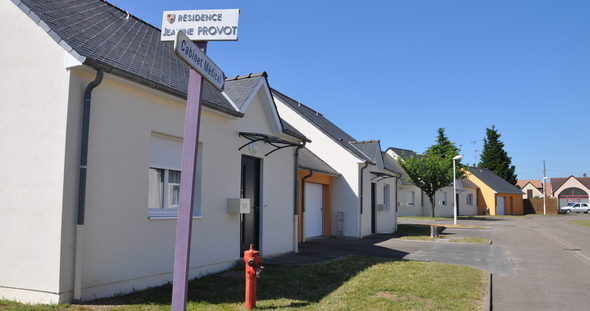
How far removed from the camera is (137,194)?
23.5 feet

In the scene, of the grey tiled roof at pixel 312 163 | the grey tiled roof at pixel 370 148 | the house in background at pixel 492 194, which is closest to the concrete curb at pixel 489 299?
the grey tiled roof at pixel 312 163

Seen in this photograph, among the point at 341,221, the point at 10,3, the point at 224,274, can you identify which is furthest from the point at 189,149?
the point at 341,221

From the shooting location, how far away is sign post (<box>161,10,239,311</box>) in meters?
3.45

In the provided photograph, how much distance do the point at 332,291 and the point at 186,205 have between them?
194 inches

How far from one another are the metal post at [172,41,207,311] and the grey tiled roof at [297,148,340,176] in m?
11.6

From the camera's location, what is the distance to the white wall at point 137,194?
21.0 feet

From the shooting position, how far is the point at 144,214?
7297 mm

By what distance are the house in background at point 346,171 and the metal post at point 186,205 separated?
51.1 ft

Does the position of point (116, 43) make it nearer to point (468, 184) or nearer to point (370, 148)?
point (370, 148)

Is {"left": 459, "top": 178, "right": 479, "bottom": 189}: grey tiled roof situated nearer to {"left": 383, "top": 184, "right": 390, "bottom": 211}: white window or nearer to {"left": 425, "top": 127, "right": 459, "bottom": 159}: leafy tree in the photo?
{"left": 425, "top": 127, "right": 459, "bottom": 159}: leafy tree

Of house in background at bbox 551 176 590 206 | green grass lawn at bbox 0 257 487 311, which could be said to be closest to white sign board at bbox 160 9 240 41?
green grass lawn at bbox 0 257 487 311

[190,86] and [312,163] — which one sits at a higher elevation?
[312,163]

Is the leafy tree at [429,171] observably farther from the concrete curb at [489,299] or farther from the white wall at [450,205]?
the concrete curb at [489,299]

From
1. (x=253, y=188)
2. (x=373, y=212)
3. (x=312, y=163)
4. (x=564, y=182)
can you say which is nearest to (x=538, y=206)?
(x=564, y=182)
